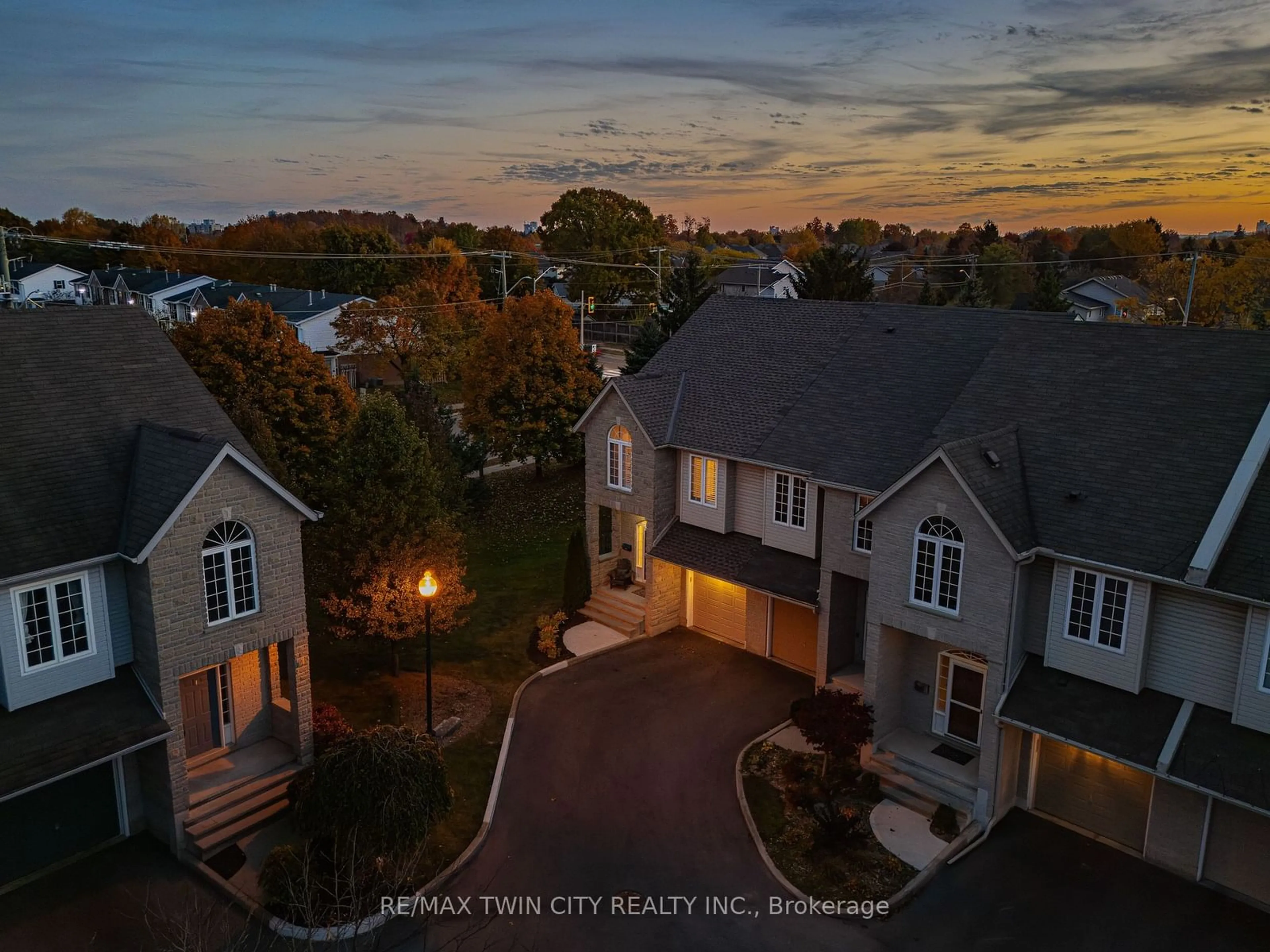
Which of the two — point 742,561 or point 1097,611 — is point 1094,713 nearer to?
point 1097,611

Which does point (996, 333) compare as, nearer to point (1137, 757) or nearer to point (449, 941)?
point (1137, 757)

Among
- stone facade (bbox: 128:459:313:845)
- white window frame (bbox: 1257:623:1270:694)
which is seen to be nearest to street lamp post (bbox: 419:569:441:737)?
stone facade (bbox: 128:459:313:845)

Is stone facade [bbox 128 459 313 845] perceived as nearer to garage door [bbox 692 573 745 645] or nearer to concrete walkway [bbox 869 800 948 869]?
garage door [bbox 692 573 745 645]

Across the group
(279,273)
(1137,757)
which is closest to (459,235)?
(279,273)

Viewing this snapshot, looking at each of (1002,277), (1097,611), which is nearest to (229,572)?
(1097,611)

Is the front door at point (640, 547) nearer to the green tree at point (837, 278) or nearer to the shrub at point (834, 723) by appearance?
the shrub at point (834, 723)

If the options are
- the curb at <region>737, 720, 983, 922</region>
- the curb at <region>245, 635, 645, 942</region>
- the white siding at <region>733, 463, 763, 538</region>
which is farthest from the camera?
the white siding at <region>733, 463, 763, 538</region>

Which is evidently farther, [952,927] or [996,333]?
[996,333]
